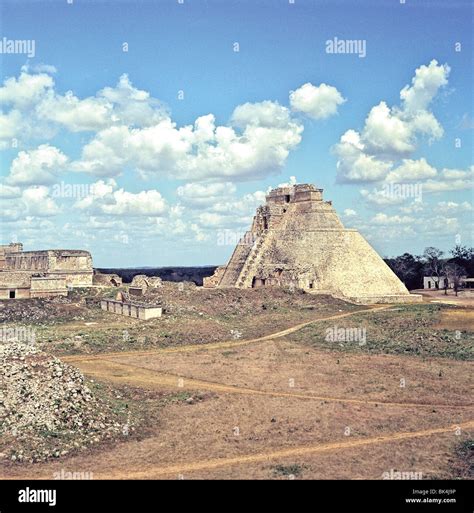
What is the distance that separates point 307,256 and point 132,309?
17.8 meters

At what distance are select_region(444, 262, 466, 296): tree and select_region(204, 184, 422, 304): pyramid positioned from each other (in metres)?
9.68

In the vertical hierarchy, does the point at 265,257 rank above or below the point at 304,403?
above

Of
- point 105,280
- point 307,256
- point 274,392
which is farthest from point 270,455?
point 105,280

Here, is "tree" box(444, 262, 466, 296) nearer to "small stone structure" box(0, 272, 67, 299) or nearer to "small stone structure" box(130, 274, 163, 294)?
"small stone structure" box(130, 274, 163, 294)

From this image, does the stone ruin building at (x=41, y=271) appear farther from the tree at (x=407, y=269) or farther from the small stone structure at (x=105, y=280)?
the tree at (x=407, y=269)

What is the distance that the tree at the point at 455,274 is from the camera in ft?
194

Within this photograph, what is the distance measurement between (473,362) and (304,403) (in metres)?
9.68

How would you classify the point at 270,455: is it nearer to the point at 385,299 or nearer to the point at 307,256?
the point at 385,299

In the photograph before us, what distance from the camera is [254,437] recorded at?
52.9 feet

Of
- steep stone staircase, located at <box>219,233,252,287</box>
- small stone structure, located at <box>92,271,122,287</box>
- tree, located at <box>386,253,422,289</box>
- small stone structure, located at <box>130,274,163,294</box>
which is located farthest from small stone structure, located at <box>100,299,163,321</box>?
tree, located at <box>386,253,422,289</box>

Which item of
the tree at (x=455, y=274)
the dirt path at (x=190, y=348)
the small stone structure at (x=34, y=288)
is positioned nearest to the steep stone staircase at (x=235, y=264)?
the small stone structure at (x=34, y=288)

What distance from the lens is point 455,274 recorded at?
206 ft

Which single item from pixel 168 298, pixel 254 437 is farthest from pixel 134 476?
pixel 168 298
